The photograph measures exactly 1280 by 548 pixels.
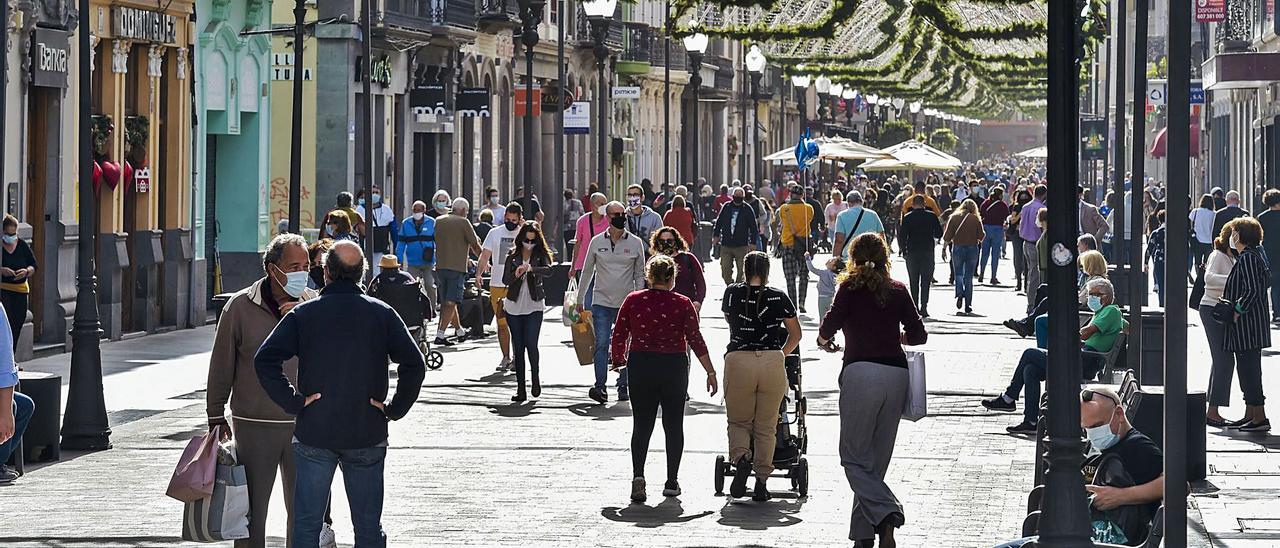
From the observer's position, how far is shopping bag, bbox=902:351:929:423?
1204 cm

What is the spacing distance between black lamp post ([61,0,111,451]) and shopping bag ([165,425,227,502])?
19.8 ft

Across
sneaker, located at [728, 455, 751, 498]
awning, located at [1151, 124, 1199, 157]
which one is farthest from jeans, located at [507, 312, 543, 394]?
awning, located at [1151, 124, 1199, 157]

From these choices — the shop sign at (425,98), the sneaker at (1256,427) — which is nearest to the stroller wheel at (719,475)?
the sneaker at (1256,427)

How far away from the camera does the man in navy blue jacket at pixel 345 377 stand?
946 cm

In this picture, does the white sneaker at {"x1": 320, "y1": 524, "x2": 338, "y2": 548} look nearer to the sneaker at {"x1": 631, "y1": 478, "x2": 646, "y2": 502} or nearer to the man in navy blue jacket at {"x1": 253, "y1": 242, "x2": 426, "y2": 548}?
the man in navy blue jacket at {"x1": 253, "y1": 242, "x2": 426, "y2": 548}

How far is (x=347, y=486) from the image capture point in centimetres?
961

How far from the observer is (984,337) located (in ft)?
91.0

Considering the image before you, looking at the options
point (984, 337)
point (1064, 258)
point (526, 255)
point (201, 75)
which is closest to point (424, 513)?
point (1064, 258)

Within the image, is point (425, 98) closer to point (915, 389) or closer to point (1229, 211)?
point (1229, 211)

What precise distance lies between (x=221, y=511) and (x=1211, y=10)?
3798 cm

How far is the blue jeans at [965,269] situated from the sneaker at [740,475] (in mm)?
19274

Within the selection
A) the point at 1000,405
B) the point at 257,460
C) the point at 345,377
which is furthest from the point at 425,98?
the point at 345,377

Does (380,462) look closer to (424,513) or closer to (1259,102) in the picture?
(424,513)

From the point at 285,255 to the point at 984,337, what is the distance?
18.3 metres
